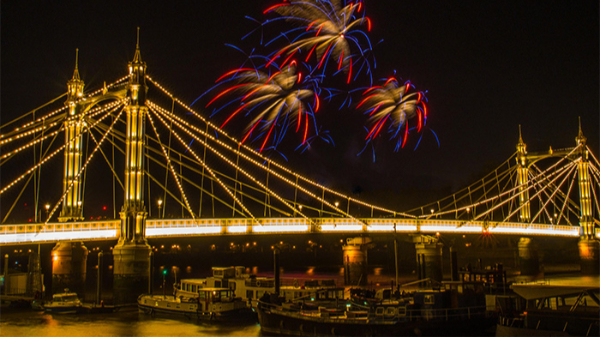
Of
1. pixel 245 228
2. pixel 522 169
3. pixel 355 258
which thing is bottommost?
pixel 355 258

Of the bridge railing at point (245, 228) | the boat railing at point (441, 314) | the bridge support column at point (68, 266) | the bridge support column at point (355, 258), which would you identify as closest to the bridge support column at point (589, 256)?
the bridge railing at point (245, 228)

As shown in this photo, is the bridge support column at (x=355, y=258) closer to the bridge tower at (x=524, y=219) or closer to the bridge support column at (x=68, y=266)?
the bridge support column at (x=68, y=266)

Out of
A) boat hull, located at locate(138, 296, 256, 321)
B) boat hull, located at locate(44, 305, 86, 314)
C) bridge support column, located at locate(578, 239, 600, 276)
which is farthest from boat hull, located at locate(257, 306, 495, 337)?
bridge support column, located at locate(578, 239, 600, 276)

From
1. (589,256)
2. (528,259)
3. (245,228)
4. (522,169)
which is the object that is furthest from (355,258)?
(522,169)

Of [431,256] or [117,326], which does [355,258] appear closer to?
[431,256]

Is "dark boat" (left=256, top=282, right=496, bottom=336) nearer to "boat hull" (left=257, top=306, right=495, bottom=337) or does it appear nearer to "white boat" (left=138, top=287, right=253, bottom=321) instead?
"boat hull" (left=257, top=306, right=495, bottom=337)
